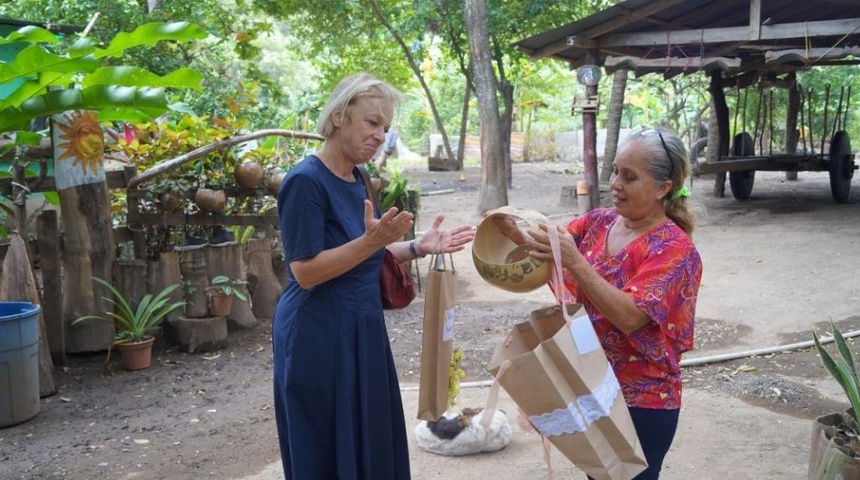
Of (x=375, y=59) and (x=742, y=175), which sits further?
(x=375, y=59)

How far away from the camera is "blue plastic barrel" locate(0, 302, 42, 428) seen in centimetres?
456

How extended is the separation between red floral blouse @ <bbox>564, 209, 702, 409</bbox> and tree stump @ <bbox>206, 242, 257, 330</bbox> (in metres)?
4.45

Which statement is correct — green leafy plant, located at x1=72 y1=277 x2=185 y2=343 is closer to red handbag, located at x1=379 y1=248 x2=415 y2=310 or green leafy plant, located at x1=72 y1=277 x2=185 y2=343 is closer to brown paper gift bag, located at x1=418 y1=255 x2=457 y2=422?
red handbag, located at x1=379 y1=248 x2=415 y2=310

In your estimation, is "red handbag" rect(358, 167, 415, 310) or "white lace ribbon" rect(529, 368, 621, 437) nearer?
"white lace ribbon" rect(529, 368, 621, 437)

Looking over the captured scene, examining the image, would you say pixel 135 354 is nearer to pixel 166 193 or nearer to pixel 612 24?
pixel 166 193

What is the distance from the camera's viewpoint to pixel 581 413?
2035mm

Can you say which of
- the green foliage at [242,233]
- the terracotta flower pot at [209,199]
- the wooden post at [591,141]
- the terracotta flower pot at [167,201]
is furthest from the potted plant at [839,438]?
the wooden post at [591,141]

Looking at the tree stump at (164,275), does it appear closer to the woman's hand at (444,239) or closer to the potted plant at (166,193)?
the potted plant at (166,193)

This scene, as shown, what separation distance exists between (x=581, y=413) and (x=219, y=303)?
457 centimetres

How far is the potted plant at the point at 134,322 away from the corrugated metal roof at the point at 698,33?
6470mm

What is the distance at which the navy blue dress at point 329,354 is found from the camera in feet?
7.63

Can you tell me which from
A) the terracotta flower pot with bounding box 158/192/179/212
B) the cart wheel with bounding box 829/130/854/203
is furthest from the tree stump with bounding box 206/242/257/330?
the cart wheel with bounding box 829/130/854/203

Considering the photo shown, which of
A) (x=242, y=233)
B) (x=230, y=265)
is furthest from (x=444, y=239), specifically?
(x=242, y=233)

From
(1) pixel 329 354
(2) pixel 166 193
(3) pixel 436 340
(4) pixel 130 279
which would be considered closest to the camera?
(1) pixel 329 354
